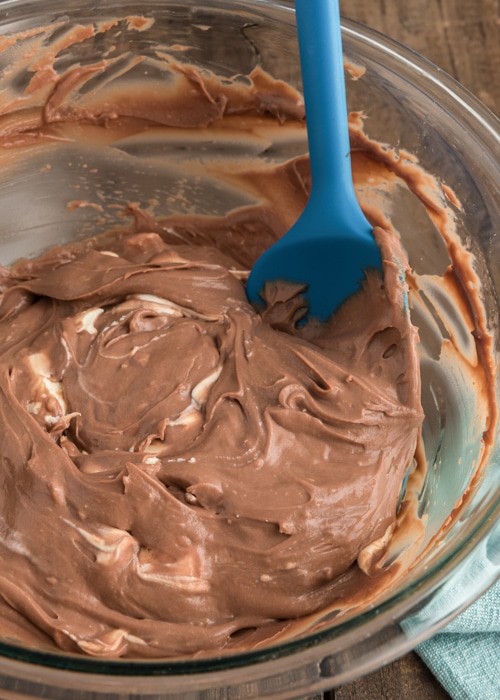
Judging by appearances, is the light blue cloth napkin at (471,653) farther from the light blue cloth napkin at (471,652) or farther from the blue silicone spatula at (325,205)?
the blue silicone spatula at (325,205)

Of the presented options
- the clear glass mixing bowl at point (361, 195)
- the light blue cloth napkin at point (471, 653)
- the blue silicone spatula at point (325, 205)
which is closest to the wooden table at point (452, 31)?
the clear glass mixing bowl at point (361, 195)

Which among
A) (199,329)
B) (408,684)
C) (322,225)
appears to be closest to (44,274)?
(199,329)

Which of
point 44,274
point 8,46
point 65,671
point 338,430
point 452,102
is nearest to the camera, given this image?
point 65,671

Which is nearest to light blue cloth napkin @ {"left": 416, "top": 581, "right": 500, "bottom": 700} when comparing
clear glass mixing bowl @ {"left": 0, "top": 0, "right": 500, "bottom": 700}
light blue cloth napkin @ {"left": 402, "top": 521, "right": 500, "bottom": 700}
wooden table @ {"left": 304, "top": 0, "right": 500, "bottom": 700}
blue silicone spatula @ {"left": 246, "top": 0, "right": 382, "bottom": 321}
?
light blue cloth napkin @ {"left": 402, "top": 521, "right": 500, "bottom": 700}

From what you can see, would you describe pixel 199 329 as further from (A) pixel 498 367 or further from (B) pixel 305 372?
(A) pixel 498 367

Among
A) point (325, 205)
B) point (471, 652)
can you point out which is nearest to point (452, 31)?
point (325, 205)

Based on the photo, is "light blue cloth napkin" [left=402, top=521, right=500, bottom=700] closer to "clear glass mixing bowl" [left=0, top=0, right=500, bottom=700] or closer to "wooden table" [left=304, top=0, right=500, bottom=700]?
"clear glass mixing bowl" [left=0, top=0, right=500, bottom=700]

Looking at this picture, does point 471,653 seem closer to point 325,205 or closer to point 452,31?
point 325,205
